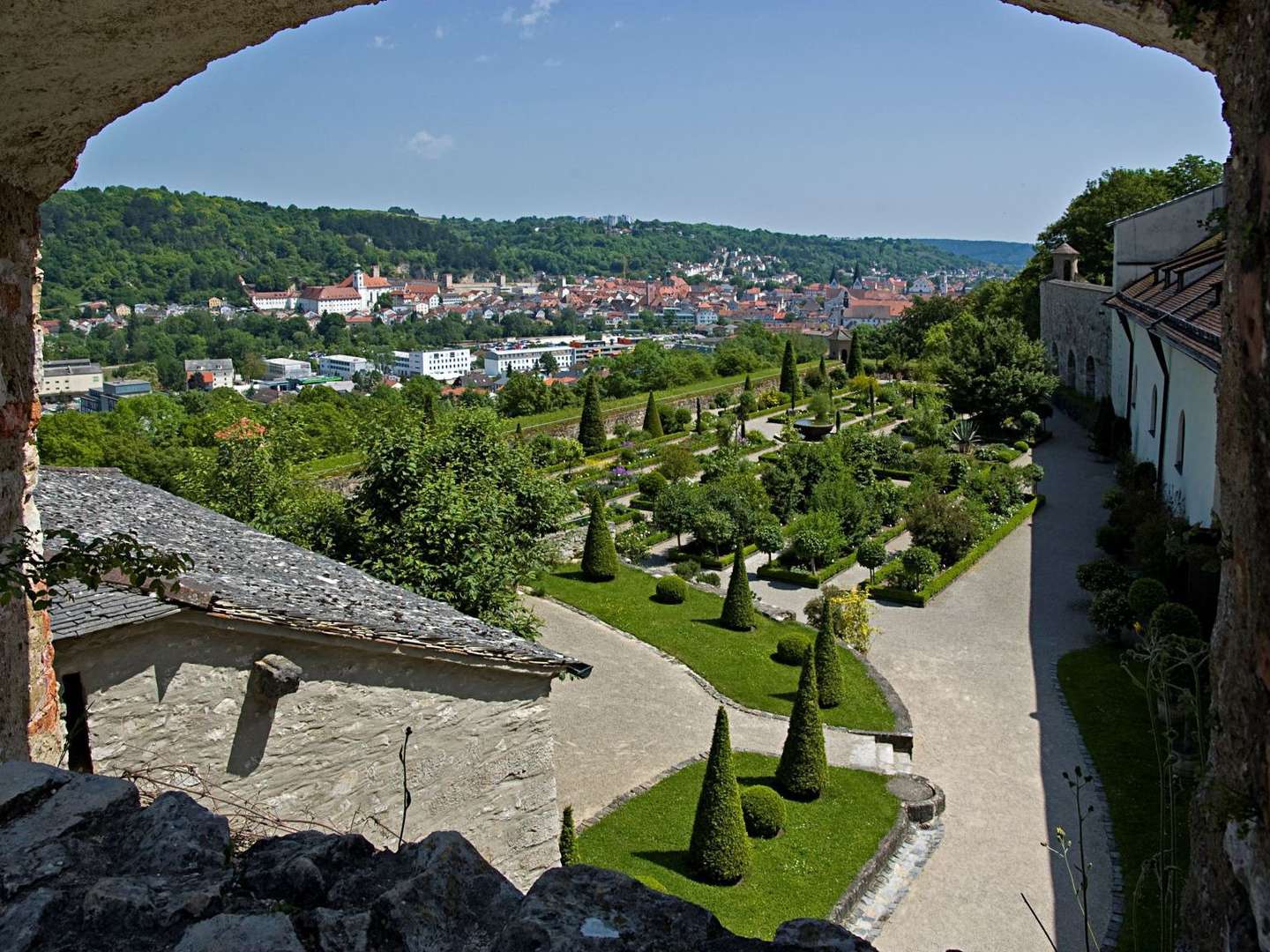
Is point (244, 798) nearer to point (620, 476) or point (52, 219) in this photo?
point (620, 476)

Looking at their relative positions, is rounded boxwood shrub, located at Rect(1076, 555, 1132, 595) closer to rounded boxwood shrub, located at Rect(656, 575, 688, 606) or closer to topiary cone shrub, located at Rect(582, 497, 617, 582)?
rounded boxwood shrub, located at Rect(656, 575, 688, 606)

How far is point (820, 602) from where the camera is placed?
1852 centimetres

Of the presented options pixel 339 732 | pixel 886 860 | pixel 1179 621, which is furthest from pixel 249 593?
pixel 1179 621

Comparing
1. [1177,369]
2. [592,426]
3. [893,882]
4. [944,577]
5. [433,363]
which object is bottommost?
[433,363]

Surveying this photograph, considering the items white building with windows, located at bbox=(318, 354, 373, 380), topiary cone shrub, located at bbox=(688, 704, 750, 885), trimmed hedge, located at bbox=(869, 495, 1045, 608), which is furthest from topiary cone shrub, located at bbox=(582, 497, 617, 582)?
white building with windows, located at bbox=(318, 354, 373, 380)

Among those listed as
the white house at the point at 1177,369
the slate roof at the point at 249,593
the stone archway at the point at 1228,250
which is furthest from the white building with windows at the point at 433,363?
the stone archway at the point at 1228,250

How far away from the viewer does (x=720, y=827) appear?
1049 cm

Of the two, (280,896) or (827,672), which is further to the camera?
(827,672)

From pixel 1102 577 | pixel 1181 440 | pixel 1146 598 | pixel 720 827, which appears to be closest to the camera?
pixel 720 827

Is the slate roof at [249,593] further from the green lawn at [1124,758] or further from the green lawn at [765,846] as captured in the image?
the green lawn at [1124,758]

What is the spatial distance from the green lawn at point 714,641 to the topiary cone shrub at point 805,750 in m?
2.08

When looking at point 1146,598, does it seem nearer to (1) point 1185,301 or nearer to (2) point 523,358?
(1) point 1185,301

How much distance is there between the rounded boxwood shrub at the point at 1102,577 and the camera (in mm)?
18062

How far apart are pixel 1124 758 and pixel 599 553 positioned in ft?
34.0
